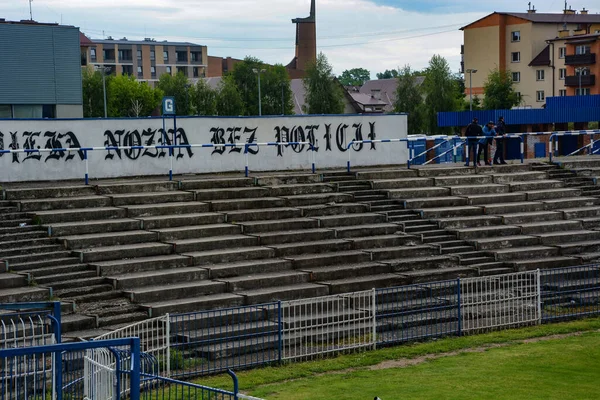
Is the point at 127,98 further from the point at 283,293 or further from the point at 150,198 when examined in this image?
the point at 283,293

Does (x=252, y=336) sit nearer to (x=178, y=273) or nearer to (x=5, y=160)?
(x=178, y=273)

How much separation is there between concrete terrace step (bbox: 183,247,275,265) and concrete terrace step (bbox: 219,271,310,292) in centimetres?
75

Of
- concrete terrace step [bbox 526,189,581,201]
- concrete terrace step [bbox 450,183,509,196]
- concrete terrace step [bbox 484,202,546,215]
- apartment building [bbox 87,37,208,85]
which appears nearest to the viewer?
concrete terrace step [bbox 484,202,546,215]

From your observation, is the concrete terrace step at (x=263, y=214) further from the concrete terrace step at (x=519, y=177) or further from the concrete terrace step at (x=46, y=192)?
the concrete terrace step at (x=519, y=177)

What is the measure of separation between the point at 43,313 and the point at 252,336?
135 inches

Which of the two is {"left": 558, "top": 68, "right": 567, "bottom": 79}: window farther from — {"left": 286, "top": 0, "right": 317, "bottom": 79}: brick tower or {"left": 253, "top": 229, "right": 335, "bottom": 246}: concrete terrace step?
{"left": 253, "top": 229, "right": 335, "bottom": 246}: concrete terrace step

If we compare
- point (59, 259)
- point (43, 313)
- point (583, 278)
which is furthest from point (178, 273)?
point (583, 278)

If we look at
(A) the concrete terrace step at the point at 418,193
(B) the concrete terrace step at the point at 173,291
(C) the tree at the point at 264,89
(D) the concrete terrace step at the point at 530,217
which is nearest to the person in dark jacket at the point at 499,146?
(D) the concrete terrace step at the point at 530,217

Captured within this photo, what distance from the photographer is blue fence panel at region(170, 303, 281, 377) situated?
13.4 m

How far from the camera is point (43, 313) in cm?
1257

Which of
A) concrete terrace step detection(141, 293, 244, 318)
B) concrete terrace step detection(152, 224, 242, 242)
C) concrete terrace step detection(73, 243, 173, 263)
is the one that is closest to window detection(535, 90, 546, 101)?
concrete terrace step detection(152, 224, 242, 242)

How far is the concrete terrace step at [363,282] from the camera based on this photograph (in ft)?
59.1

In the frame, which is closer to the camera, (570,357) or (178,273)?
(570,357)

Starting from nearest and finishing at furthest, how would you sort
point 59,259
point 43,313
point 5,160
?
point 43,313, point 59,259, point 5,160
